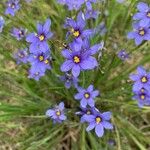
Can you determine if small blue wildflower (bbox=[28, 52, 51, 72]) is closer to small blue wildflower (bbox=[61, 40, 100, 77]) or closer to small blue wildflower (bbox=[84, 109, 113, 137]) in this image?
small blue wildflower (bbox=[61, 40, 100, 77])

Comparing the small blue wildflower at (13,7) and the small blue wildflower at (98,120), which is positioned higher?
the small blue wildflower at (13,7)

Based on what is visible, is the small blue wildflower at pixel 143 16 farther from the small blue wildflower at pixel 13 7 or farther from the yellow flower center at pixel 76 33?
the small blue wildflower at pixel 13 7

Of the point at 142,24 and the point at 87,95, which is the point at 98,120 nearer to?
the point at 87,95

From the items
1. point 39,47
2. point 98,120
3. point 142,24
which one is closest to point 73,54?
point 39,47

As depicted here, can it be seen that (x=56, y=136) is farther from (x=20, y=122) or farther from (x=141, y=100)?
(x=141, y=100)

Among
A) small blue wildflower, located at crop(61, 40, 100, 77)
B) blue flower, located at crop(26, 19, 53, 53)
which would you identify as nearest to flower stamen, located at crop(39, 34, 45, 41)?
blue flower, located at crop(26, 19, 53, 53)

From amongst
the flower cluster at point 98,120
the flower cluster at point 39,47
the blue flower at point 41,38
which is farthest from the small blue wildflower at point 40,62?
the flower cluster at point 98,120
